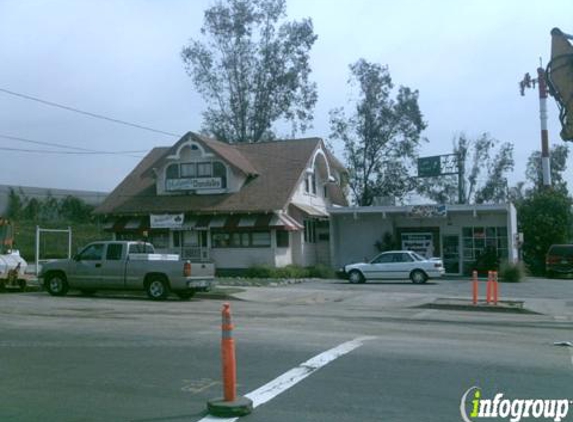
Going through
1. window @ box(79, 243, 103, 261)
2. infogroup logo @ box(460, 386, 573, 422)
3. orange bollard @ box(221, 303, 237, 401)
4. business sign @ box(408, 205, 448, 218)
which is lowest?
infogroup logo @ box(460, 386, 573, 422)

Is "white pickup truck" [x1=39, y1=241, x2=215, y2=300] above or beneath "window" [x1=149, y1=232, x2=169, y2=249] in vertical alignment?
beneath

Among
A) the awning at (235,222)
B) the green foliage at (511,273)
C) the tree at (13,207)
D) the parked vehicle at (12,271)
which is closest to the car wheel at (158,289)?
the parked vehicle at (12,271)

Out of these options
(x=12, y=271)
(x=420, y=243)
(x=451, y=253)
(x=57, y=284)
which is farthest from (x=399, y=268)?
(x=12, y=271)

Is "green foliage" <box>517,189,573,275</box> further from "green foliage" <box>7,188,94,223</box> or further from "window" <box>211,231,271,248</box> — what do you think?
"green foliage" <box>7,188,94,223</box>

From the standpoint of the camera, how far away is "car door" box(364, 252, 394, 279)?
31.8 metres

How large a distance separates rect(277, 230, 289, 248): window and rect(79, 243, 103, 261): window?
1370 centimetres

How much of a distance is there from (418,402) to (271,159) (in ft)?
107

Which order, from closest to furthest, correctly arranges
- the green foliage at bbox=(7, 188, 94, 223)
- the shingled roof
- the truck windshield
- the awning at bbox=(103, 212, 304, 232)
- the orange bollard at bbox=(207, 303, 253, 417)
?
the orange bollard at bbox=(207, 303, 253, 417), the truck windshield, the awning at bbox=(103, 212, 304, 232), the shingled roof, the green foliage at bbox=(7, 188, 94, 223)

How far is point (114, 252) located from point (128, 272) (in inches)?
33.8

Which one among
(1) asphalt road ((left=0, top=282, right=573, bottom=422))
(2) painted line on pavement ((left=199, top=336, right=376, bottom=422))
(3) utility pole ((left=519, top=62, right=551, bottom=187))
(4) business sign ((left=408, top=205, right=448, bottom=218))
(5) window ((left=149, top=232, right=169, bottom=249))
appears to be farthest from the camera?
(3) utility pole ((left=519, top=62, right=551, bottom=187))

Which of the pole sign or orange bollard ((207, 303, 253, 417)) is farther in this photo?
the pole sign

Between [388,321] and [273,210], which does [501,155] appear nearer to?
[273,210]

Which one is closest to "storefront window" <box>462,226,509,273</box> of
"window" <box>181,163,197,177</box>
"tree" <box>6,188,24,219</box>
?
"window" <box>181,163,197,177</box>

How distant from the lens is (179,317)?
53.6 feet
